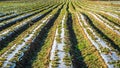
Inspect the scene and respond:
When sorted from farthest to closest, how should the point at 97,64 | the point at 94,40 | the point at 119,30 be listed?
the point at 119,30 < the point at 94,40 < the point at 97,64

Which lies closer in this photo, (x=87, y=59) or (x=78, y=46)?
(x=87, y=59)

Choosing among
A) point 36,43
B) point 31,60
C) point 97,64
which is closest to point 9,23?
point 36,43

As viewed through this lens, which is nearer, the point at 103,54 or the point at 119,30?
the point at 103,54

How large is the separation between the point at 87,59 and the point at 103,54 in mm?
935

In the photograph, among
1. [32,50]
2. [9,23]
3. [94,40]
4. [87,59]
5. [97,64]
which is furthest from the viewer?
[9,23]

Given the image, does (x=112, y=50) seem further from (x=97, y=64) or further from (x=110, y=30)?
(x=110, y=30)

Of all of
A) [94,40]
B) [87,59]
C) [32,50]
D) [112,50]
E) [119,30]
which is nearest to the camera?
[87,59]

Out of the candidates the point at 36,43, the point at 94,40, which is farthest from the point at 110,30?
the point at 36,43

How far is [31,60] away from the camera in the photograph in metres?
15.3

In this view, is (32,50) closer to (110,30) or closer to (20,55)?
(20,55)

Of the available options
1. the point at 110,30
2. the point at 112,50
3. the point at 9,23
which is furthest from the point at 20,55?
the point at 9,23

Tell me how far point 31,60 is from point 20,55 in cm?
78

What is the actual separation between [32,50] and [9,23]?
40.2ft

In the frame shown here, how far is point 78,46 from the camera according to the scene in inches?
712
